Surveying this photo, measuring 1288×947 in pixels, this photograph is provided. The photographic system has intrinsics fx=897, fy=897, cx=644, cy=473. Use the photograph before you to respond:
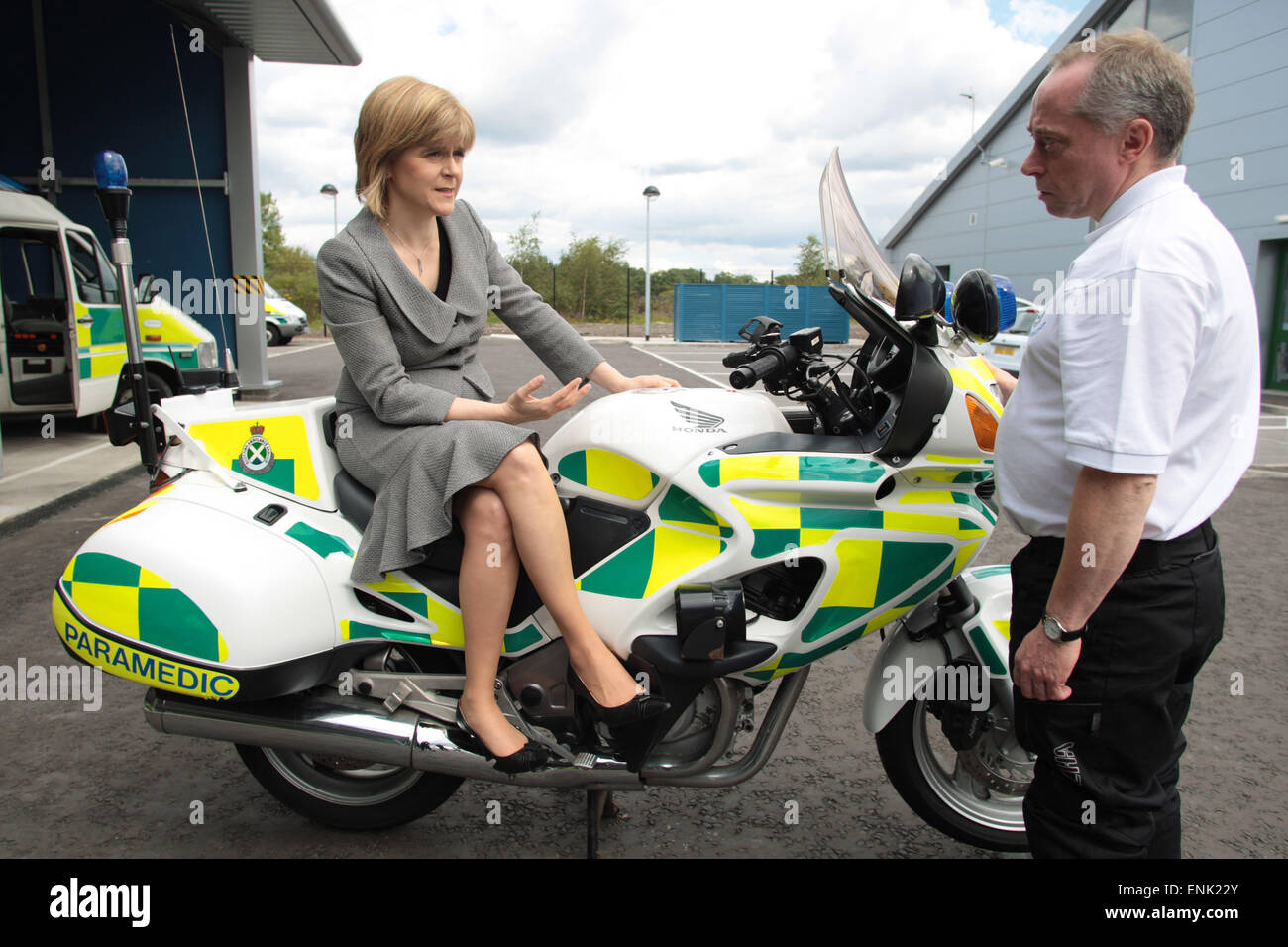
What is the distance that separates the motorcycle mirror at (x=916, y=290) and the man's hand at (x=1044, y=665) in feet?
2.42

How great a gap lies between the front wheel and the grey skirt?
1310 mm

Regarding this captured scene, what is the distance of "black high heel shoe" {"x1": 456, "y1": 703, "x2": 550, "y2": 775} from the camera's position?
2.26 meters

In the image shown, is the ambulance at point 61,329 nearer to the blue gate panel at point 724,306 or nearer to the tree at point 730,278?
the blue gate panel at point 724,306

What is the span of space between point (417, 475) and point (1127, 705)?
1621 mm

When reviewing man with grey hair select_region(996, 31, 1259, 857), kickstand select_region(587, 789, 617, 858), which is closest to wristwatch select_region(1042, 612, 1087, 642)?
man with grey hair select_region(996, 31, 1259, 857)

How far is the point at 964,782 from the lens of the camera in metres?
2.56

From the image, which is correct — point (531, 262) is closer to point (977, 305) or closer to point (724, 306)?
point (724, 306)

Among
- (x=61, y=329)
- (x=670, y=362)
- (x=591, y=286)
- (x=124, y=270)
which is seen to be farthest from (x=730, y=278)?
(x=124, y=270)

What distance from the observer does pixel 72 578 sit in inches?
90.8

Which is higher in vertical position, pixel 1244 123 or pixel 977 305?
pixel 1244 123

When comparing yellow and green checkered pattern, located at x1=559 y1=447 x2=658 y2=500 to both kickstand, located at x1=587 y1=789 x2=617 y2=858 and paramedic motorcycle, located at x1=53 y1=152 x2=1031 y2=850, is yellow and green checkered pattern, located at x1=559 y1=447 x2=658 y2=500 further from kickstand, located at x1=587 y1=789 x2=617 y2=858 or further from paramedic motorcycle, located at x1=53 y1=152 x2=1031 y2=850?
kickstand, located at x1=587 y1=789 x2=617 y2=858
